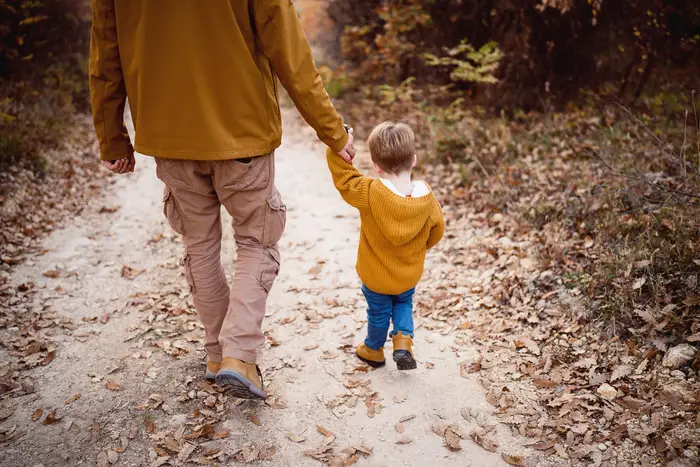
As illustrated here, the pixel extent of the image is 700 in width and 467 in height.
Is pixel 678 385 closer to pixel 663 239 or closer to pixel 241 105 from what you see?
pixel 663 239

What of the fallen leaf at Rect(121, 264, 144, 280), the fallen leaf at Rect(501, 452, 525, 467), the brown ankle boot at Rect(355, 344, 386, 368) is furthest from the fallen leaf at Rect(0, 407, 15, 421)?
the fallen leaf at Rect(501, 452, 525, 467)

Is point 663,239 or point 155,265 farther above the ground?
point 663,239

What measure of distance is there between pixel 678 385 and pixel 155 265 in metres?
4.86

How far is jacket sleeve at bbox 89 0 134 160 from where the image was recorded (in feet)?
8.52

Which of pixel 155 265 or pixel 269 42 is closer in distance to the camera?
pixel 269 42

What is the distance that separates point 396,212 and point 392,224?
0.08m

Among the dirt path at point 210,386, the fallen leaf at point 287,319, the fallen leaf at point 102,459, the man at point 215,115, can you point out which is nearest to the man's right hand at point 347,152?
the man at point 215,115

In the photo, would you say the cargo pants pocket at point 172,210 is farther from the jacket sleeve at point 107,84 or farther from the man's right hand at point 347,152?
the man's right hand at point 347,152

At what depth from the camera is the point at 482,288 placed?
15.1ft

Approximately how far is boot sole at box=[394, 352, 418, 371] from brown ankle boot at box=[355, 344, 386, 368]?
32 cm

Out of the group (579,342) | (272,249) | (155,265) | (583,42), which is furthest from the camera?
(583,42)

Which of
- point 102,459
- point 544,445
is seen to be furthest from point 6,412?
point 544,445

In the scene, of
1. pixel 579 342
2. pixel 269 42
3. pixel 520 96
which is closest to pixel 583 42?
pixel 520 96

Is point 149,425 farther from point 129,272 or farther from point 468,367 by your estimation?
point 129,272
